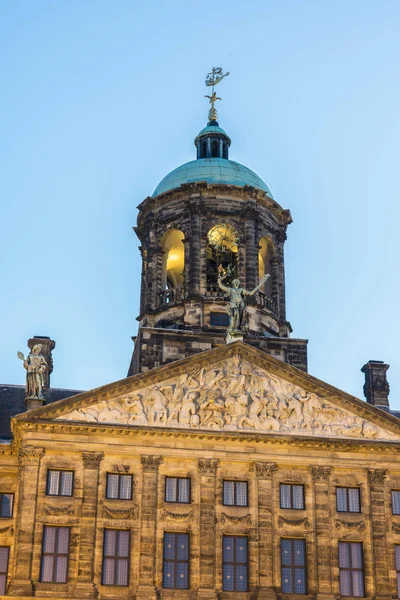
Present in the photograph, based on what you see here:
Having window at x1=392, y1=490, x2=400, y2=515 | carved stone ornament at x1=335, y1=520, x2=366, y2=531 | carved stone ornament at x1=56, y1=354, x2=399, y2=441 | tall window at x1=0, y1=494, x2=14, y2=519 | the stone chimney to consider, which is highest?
the stone chimney

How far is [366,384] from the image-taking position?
4516 cm

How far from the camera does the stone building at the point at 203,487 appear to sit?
3600 cm

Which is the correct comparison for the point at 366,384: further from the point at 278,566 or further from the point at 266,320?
the point at 278,566

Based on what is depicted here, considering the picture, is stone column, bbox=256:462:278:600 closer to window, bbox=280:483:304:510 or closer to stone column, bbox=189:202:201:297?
window, bbox=280:483:304:510

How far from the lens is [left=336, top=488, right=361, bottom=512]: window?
38.1m

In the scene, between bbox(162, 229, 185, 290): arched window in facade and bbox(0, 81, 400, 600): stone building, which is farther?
bbox(162, 229, 185, 290): arched window in facade

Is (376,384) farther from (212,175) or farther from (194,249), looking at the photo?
(212,175)

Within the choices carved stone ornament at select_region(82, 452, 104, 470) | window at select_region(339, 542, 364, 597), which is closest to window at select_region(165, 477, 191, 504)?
carved stone ornament at select_region(82, 452, 104, 470)

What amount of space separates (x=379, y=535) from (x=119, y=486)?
8773mm

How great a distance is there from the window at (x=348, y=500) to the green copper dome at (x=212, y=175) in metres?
13.8

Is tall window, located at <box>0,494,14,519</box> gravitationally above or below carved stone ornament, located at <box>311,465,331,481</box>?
below

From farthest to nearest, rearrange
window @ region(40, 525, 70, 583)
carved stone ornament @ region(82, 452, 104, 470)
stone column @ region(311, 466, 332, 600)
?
carved stone ornament @ region(82, 452, 104, 470)
stone column @ region(311, 466, 332, 600)
window @ region(40, 525, 70, 583)

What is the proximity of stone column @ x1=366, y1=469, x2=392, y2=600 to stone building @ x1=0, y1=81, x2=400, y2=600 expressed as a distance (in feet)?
0.15

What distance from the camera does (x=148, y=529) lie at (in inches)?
1436
